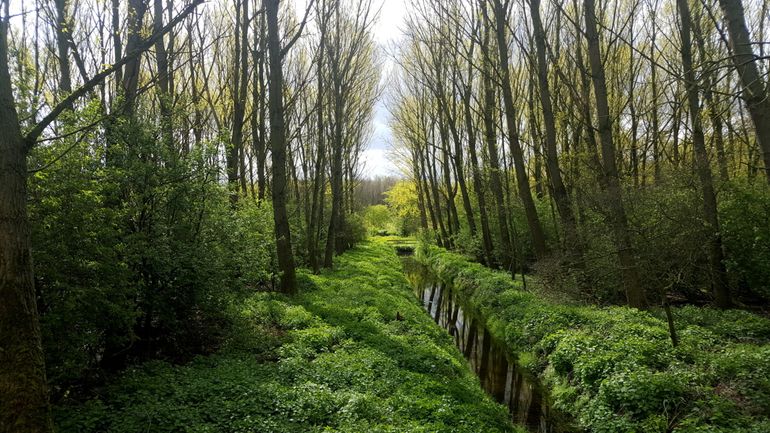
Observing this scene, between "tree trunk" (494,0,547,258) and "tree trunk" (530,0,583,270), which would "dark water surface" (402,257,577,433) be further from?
"tree trunk" (530,0,583,270)

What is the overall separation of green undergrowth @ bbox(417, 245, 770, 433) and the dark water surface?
10.7 inches

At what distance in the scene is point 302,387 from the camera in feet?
19.2

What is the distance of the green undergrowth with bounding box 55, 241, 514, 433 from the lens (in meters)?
4.76

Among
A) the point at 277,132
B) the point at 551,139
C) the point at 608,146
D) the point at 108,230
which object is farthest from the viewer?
the point at 551,139

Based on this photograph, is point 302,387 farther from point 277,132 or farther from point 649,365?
point 277,132

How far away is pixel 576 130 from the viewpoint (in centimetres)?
1664

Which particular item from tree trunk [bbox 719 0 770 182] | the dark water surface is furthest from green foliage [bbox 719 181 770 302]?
tree trunk [bbox 719 0 770 182]

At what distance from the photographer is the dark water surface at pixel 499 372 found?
6.73m

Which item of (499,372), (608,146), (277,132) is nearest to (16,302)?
(499,372)

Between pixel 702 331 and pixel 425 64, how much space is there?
1832cm

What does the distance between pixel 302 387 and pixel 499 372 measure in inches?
186

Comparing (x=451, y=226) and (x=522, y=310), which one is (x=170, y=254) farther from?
(x=451, y=226)

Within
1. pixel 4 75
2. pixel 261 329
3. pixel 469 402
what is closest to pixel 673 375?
pixel 469 402

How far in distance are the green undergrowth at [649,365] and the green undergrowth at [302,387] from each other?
1414 mm
